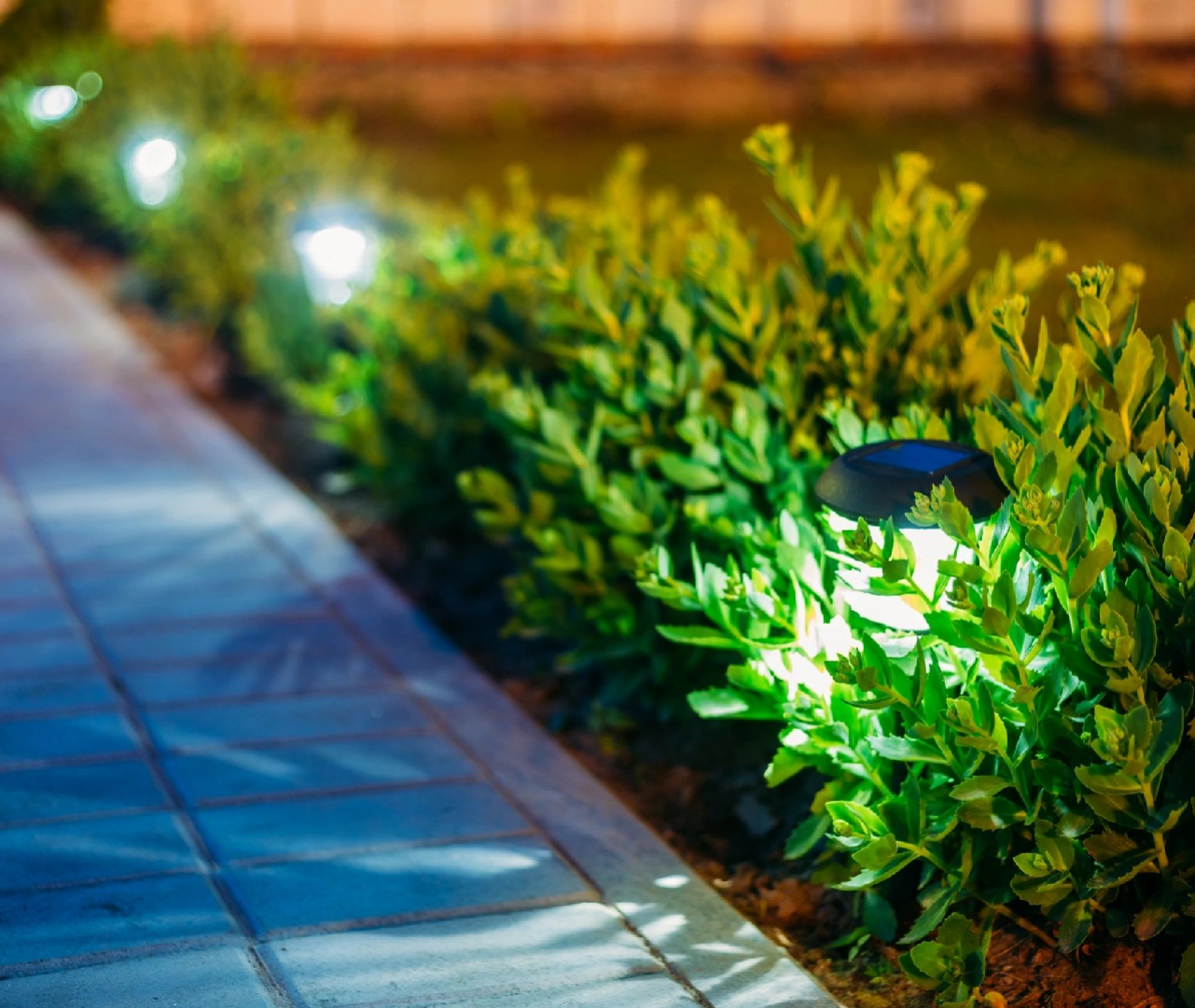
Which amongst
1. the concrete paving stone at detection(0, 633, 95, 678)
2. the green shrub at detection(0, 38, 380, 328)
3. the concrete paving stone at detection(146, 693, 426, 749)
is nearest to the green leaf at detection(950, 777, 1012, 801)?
the concrete paving stone at detection(146, 693, 426, 749)

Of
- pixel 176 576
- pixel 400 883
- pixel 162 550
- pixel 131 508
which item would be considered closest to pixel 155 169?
pixel 131 508

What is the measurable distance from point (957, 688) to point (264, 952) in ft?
5.01

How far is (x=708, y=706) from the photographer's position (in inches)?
141

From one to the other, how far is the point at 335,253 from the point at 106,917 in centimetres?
440

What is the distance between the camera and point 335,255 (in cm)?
746

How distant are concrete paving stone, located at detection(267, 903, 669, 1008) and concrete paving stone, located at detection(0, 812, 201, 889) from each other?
0.50m

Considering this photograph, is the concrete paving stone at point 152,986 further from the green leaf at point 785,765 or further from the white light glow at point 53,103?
the white light glow at point 53,103

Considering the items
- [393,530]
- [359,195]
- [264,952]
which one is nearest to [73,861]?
[264,952]

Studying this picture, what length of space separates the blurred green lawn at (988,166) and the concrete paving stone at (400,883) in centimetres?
573

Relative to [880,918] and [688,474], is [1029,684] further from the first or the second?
[688,474]

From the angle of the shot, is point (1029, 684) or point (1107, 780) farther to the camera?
point (1029, 684)

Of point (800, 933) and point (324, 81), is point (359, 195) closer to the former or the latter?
point (800, 933)

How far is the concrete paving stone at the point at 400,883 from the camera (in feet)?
11.8

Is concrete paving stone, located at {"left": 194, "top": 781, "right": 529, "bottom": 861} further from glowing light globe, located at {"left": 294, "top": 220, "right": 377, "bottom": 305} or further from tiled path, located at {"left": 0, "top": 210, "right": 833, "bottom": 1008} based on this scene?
glowing light globe, located at {"left": 294, "top": 220, "right": 377, "bottom": 305}
